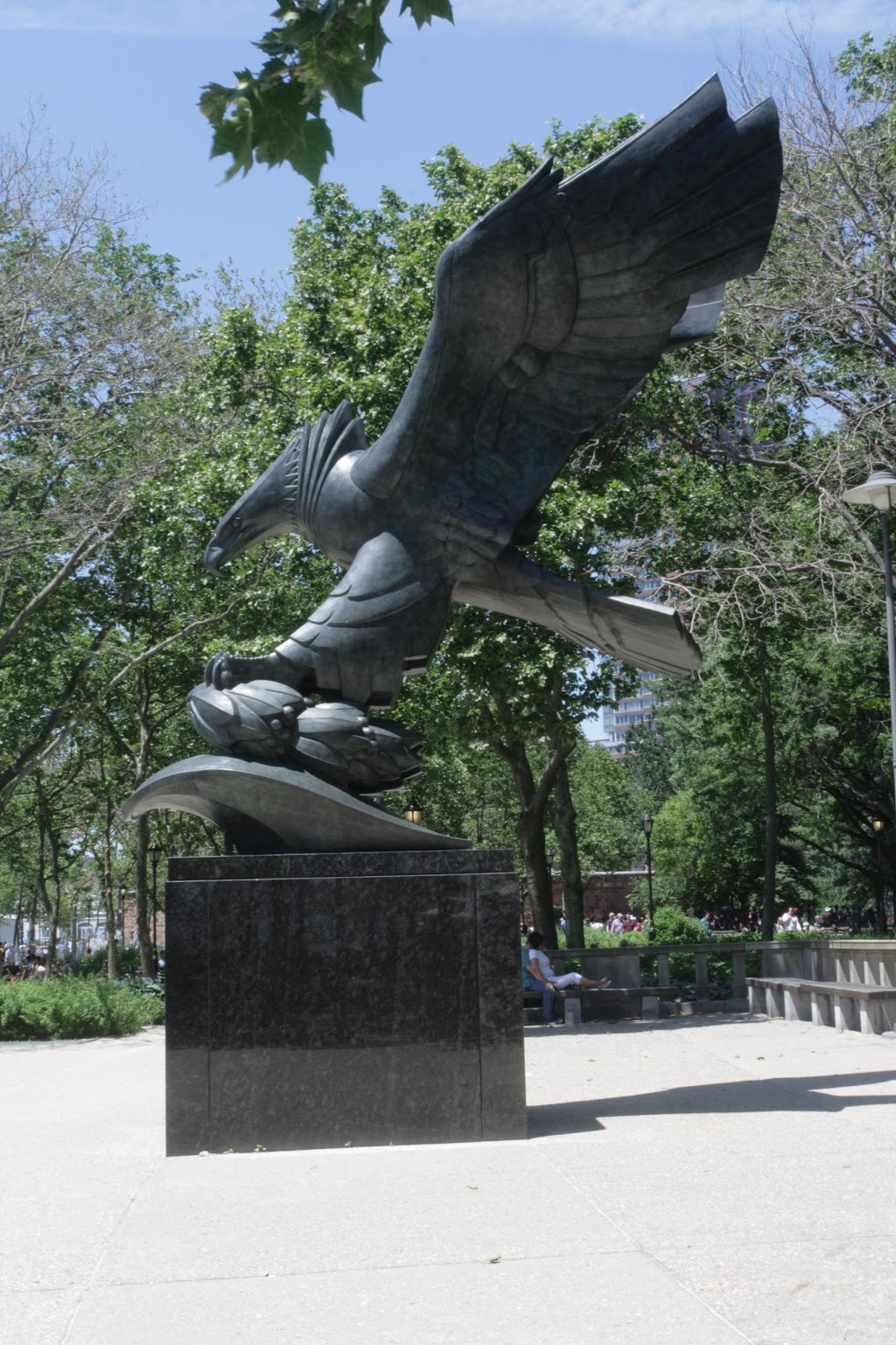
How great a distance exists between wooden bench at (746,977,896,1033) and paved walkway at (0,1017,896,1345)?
12.4ft

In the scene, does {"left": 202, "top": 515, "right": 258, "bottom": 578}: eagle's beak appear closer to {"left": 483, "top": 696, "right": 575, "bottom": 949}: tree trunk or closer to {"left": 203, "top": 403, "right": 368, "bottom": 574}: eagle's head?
{"left": 203, "top": 403, "right": 368, "bottom": 574}: eagle's head

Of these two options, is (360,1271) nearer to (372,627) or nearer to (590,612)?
(372,627)

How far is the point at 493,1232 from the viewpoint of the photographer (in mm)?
5195

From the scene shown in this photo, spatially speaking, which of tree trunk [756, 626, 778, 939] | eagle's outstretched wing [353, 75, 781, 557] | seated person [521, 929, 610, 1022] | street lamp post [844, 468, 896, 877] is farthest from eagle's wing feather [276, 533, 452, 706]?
tree trunk [756, 626, 778, 939]

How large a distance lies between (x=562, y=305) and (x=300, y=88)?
383 cm

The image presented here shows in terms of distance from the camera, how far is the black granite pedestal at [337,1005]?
7141 mm

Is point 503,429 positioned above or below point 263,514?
above

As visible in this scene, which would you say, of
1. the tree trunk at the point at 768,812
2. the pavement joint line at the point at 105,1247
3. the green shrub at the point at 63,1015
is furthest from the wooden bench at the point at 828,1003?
the tree trunk at the point at 768,812

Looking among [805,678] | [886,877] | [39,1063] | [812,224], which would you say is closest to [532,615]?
[39,1063]

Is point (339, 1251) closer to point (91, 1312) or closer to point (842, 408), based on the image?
point (91, 1312)

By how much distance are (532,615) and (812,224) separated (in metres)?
11.2

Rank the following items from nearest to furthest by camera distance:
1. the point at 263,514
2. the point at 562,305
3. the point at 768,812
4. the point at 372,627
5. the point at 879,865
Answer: the point at 562,305 < the point at 372,627 < the point at 263,514 < the point at 768,812 < the point at 879,865

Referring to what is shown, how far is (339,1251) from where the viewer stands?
5.00 meters

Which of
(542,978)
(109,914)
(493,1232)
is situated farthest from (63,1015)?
(109,914)
